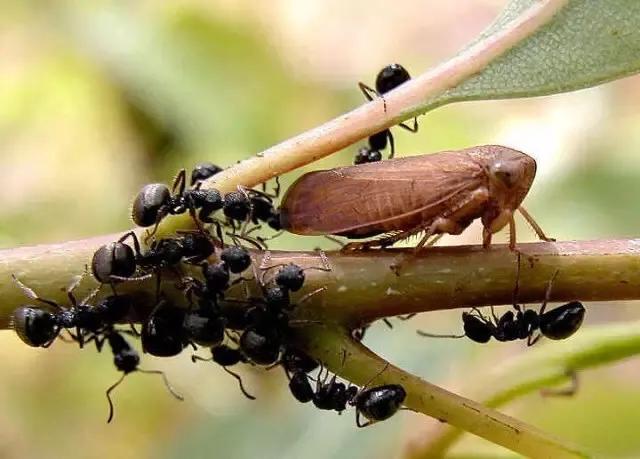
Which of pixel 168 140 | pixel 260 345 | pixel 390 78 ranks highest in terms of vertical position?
pixel 390 78

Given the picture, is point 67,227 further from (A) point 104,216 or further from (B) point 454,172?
(B) point 454,172

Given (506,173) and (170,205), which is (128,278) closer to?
(170,205)

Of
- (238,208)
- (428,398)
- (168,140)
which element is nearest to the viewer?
(428,398)

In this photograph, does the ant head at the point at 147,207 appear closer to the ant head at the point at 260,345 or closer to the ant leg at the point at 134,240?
the ant leg at the point at 134,240

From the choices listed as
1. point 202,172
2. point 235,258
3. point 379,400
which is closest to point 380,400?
point 379,400

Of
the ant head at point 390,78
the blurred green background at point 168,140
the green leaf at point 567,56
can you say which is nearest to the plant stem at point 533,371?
the green leaf at point 567,56

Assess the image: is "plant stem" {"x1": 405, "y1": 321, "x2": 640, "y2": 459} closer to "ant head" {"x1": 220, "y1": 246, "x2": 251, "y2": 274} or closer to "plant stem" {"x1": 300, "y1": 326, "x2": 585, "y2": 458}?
"plant stem" {"x1": 300, "y1": 326, "x2": 585, "y2": 458}

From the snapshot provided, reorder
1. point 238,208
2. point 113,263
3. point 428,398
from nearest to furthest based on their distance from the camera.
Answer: point 428,398 → point 113,263 → point 238,208
